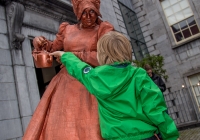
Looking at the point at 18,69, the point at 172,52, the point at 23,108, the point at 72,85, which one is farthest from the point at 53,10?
the point at 172,52

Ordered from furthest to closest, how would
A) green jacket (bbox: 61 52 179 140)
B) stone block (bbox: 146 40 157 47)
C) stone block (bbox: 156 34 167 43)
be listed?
stone block (bbox: 146 40 157 47)
stone block (bbox: 156 34 167 43)
green jacket (bbox: 61 52 179 140)

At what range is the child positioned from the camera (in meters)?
1.50

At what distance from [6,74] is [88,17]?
9.87 feet

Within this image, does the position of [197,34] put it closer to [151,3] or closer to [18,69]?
[151,3]

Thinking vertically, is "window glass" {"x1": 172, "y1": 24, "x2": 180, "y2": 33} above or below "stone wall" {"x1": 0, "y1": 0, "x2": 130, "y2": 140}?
above

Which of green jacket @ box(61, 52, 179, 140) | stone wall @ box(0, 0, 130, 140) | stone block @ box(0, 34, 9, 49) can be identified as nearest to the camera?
green jacket @ box(61, 52, 179, 140)

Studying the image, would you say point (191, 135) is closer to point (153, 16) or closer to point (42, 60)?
point (42, 60)

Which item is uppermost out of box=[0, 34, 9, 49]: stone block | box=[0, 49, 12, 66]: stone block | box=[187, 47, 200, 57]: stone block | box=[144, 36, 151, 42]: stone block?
box=[144, 36, 151, 42]: stone block

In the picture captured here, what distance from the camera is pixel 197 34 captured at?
12.2 meters

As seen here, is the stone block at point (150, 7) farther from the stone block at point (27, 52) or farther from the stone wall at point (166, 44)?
the stone block at point (27, 52)

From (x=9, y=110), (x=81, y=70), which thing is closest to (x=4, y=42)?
(x=9, y=110)

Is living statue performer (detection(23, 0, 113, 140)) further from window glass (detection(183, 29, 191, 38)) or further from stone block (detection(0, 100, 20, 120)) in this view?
window glass (detection(183, 29, 191, 38))

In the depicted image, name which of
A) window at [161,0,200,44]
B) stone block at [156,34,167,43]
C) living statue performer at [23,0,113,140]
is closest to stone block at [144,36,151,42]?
stone block at [156,34,167,43]

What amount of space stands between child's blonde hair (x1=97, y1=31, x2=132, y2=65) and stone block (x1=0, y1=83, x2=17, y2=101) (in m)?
3.20
